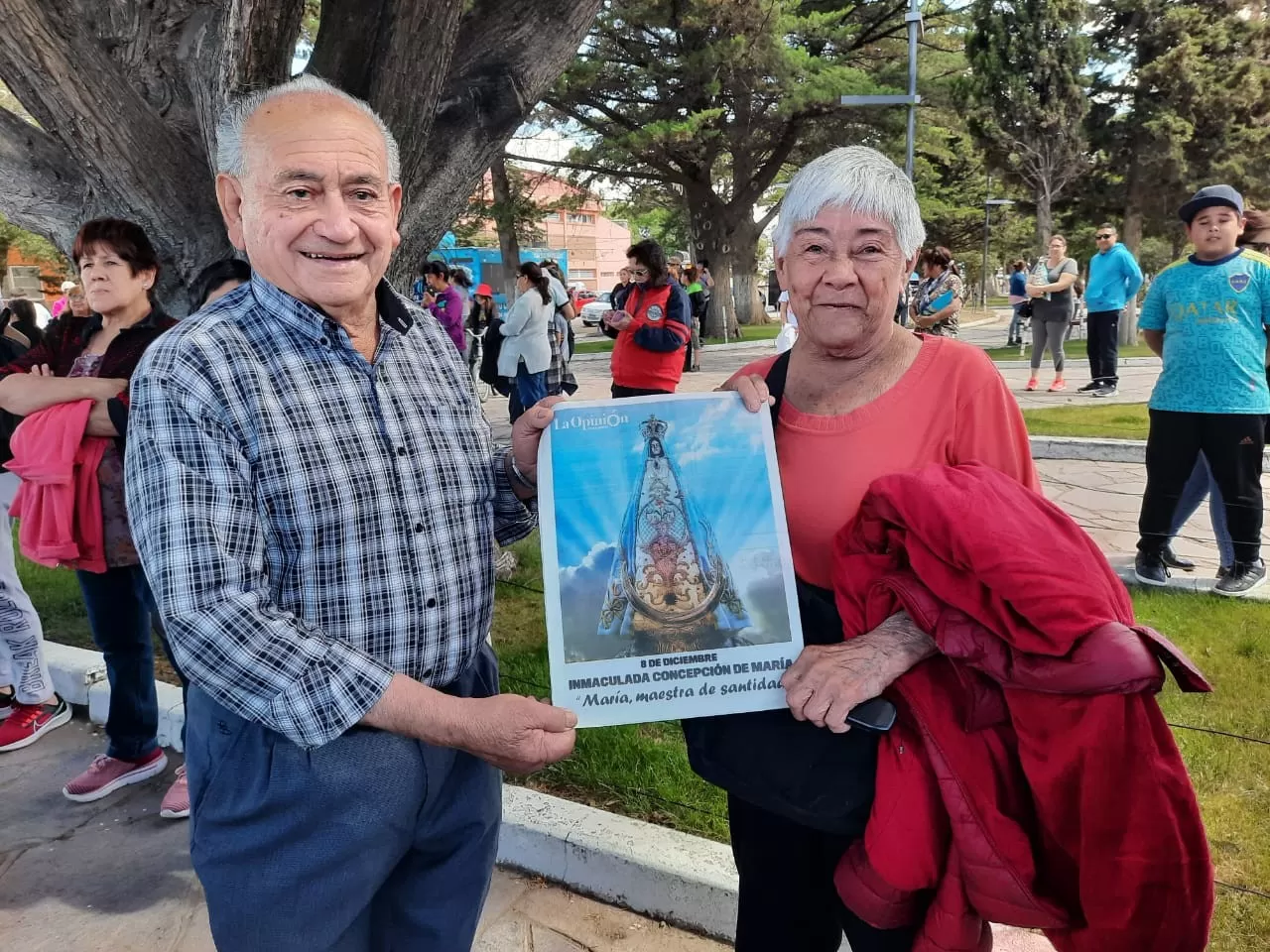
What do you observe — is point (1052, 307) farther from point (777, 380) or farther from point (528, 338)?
point (777, 380)

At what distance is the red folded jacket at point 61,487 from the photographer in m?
2.89

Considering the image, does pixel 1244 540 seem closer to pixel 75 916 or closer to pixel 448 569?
pixel 448 569

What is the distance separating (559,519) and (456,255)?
3564 centimetres

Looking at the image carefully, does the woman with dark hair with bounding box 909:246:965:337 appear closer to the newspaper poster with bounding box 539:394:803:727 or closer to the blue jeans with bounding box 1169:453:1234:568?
the blue jeans with bounding box 1169:453:1234:568

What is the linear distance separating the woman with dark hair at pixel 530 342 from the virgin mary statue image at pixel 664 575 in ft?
23.6

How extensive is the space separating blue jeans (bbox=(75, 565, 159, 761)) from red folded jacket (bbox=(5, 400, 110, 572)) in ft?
0.62

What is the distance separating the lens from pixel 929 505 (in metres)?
1.32

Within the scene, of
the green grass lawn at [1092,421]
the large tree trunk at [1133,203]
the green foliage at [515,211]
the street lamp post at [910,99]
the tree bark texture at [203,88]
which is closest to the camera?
the tree bark texture at [203,88]

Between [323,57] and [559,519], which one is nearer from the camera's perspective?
[559,519]

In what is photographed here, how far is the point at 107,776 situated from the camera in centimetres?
345

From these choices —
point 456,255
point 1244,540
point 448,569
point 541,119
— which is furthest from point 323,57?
point 456,255

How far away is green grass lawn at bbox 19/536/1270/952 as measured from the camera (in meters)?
2.65

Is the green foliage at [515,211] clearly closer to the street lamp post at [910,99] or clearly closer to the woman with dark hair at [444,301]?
the street lamp post at [910,99]

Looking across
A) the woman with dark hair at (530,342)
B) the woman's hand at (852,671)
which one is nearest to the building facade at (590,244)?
the woman with dark hair at (530,342)
